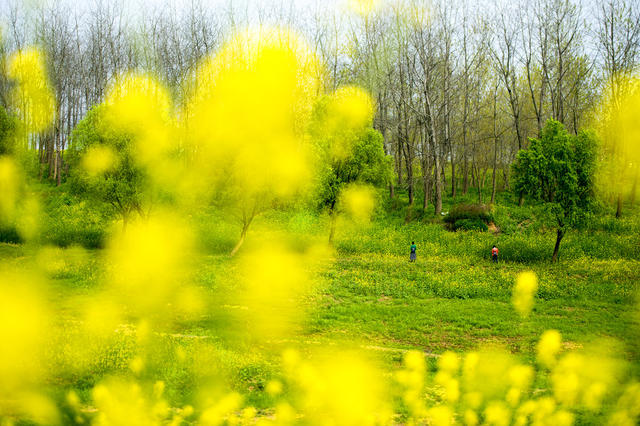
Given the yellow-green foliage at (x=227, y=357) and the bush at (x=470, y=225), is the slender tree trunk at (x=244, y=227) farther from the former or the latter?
the bush at (x=470, y=225)

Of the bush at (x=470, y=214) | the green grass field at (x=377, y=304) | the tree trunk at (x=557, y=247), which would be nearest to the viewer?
the green grass field at (x=377, y=304)

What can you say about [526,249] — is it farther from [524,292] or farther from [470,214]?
[524,292]

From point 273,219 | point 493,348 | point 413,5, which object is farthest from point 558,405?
point 413,5

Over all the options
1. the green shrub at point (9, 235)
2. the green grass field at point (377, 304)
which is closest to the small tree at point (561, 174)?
the green grass field at point (377, 304)

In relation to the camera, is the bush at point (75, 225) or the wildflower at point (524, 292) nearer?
the wildflower at point (524, 292)

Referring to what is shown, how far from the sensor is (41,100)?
44156mm

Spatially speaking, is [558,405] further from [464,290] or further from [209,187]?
[209,187]

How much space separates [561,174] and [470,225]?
24.4ft

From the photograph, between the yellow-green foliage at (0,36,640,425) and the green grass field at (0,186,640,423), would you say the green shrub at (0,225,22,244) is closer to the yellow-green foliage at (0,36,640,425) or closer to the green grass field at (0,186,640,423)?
the green grass field at (0,186,640,423)

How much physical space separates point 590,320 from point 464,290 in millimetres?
4883

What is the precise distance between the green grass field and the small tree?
2739 mm

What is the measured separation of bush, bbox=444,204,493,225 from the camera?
3109 cm

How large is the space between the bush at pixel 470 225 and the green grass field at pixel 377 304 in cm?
114

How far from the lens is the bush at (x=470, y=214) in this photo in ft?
102
